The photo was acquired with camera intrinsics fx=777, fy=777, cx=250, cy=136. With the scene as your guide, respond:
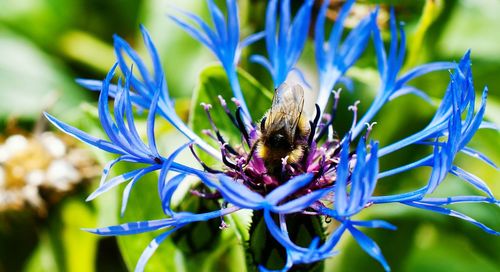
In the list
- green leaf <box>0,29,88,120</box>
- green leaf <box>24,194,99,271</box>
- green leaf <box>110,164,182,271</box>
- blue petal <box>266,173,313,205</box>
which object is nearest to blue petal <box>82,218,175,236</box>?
blue petal <box>266,173,313,205</box>

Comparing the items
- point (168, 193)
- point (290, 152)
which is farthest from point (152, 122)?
point (290, 152)

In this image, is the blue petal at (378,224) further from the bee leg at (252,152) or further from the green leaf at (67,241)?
the green leaf at (67,241)

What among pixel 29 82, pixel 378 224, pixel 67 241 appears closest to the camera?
pixel 378 224

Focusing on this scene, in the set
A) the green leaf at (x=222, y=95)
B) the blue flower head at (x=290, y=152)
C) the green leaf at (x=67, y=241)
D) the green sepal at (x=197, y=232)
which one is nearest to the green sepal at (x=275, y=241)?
the blue flower head at (x=290, y=152)

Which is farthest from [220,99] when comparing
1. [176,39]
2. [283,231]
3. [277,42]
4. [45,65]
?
[45,65]

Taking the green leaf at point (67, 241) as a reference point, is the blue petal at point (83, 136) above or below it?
above

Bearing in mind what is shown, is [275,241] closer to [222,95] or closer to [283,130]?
[283,130]
